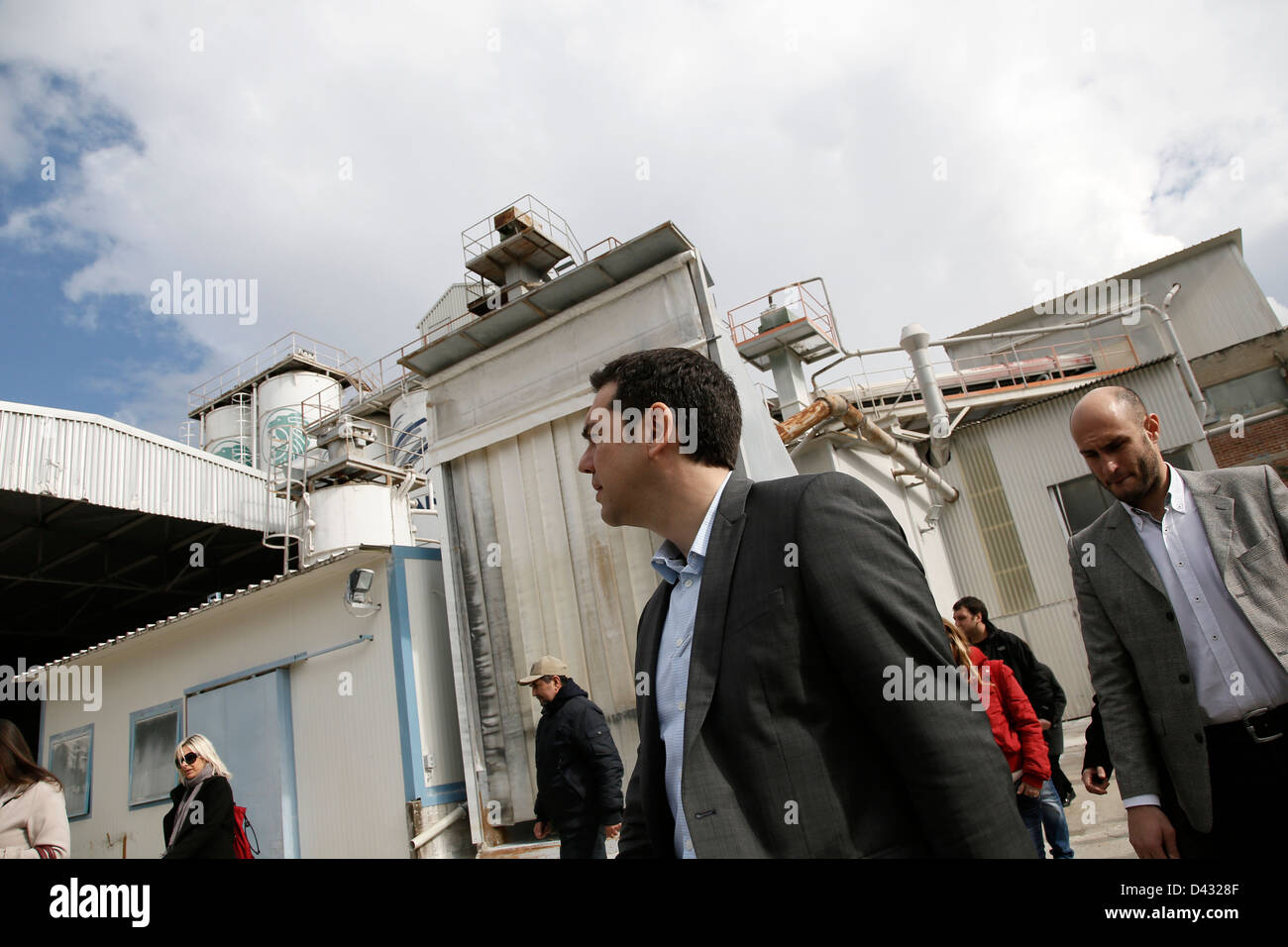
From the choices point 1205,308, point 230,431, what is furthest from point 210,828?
point 1205,308

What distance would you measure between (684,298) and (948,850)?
29.6ft

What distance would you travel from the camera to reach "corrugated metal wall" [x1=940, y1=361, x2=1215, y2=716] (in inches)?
615

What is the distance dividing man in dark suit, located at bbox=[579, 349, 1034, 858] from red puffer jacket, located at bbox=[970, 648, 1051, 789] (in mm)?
3547

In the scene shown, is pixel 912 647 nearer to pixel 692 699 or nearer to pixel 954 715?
pixel 954 715

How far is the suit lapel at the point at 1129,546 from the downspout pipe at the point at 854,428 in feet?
29.7

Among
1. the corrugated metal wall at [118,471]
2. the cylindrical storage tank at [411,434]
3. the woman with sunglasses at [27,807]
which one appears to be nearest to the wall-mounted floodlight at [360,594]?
the woman with sunglasses at [27,807]

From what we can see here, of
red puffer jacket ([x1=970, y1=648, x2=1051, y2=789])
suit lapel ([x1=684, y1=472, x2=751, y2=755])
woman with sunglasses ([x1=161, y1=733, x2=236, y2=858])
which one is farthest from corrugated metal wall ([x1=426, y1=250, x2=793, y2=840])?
suit lapel ([x1=684, y1=472, x2=751, y2=755])

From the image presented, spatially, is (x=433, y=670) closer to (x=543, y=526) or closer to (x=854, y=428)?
(x=543, y=526)

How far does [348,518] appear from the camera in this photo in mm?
16156

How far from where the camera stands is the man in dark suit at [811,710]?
4.50 ft

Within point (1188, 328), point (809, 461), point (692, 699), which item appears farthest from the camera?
point (1188, 328)

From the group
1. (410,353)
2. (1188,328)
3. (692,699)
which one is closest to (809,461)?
(410,353)

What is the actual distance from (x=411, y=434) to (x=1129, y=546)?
2000 centimetres
